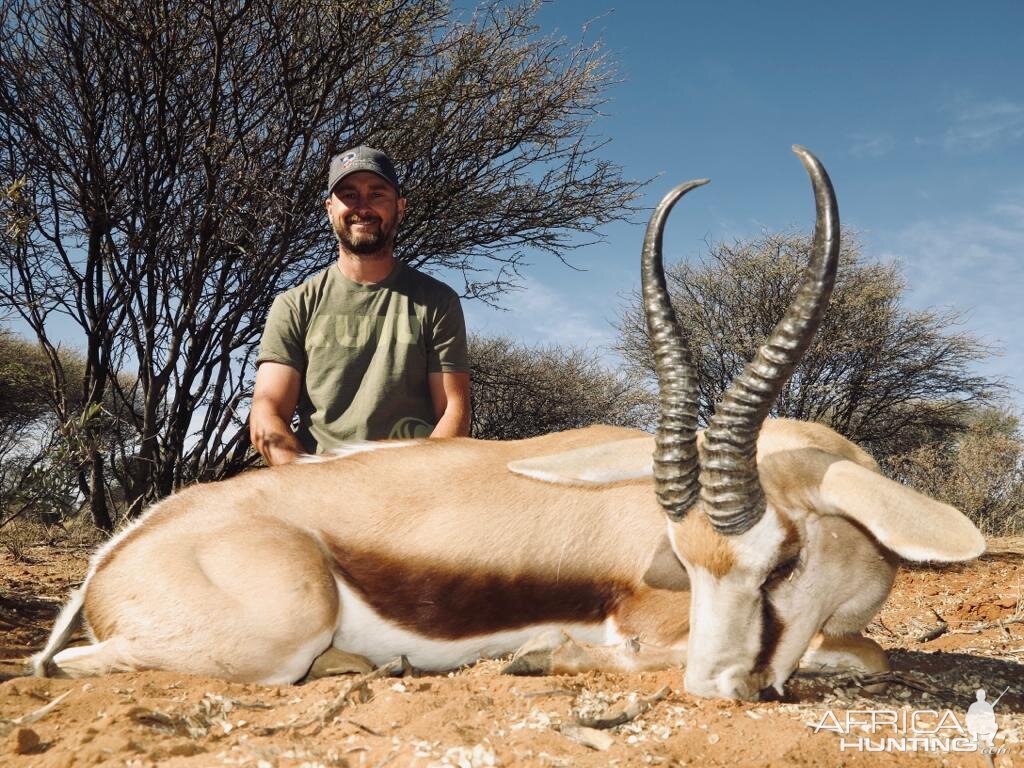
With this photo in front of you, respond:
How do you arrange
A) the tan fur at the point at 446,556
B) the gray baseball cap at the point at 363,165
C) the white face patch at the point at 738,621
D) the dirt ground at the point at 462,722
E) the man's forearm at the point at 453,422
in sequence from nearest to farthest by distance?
the dirt ground at the point at 462,722 → the white face patch at the point at 738,621 → the tan fur at the point at 446,556 → the man's forearm at the point at 453,422 → the gray baseball cap at the point at 363,165

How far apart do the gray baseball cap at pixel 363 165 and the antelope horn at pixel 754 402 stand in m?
2.55

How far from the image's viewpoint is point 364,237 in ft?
14.5

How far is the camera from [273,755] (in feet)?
5.96

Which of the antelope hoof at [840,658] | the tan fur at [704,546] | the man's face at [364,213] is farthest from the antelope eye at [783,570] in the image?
the man's face at [364,213]

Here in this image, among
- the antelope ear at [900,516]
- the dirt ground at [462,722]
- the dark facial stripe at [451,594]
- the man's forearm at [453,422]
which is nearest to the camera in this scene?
the dirt ground at [462,722]

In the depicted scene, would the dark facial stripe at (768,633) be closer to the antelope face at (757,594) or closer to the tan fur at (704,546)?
the antelope face at (757,594)

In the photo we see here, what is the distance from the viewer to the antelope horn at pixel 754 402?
2.28 m

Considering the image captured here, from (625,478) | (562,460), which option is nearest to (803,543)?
(625,478)

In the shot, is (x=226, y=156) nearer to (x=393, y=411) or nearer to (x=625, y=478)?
(x=393, y=411)

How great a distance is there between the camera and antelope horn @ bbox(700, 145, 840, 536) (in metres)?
2.28

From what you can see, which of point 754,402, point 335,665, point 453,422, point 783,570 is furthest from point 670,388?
point 453,422

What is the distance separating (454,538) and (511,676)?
1.44 feet

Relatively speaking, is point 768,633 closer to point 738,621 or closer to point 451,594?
point 738,621

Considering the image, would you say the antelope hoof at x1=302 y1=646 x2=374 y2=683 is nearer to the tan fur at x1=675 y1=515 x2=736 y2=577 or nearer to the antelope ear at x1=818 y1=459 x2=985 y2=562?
the tan fur at x1=675 y1=515 x2=736 y2=577
